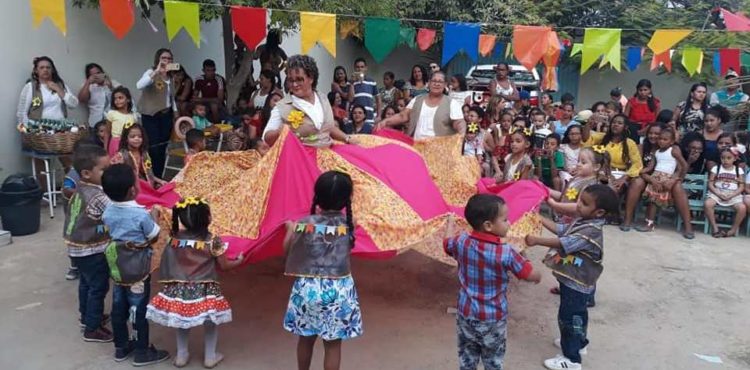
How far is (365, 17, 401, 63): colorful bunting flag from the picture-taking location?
7.44 meters

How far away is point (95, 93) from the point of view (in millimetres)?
7543

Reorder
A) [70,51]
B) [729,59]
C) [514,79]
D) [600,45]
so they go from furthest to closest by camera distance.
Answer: [514,79] → [729,59] → [70,51] → [600,45]

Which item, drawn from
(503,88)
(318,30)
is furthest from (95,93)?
(503,88)

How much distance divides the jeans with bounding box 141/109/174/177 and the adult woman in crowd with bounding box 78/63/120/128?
0.50 m

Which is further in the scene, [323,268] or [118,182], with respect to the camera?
[118,182]

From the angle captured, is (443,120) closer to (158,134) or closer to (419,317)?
(419,317)

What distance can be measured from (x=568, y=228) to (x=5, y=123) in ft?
20.5

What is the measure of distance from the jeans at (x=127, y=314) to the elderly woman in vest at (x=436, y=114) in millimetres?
2786

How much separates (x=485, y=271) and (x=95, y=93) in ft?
20.0

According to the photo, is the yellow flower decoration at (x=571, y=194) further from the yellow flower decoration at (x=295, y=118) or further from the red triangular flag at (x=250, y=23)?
the red triangular flag at (x=250, y=23)

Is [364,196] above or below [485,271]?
above

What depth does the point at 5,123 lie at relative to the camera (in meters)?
7.00

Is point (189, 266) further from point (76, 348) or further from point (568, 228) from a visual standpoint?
point (568, 228)

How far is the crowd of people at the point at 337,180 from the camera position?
321 centimetres
